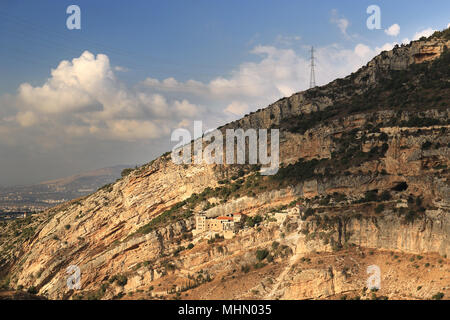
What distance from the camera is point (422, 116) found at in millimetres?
42094

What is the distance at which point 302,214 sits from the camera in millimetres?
36875

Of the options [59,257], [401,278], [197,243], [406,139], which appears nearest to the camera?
[401,278]

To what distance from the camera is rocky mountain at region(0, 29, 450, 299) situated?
1262 inches

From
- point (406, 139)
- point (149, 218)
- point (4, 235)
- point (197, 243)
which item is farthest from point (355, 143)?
point (4, 235)

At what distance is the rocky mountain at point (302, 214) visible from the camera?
32062mm

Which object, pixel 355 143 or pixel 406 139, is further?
pixel 355 143

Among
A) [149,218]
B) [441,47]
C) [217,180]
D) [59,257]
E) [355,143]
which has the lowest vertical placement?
[59,257]

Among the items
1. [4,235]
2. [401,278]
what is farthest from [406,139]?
[4,235]

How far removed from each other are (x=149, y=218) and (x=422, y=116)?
96.4ft

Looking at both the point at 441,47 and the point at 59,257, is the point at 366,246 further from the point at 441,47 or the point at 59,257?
the point at 59,257

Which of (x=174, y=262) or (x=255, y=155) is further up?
(x=255, y=155)

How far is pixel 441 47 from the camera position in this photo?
5038cm

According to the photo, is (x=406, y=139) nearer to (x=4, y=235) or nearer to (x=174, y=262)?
(x=174, y=262)
